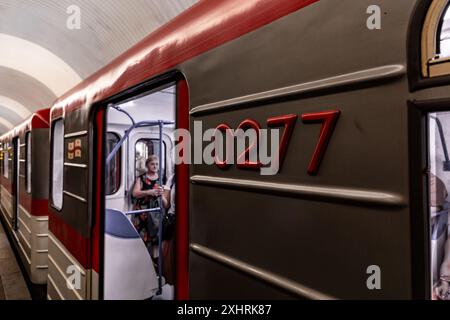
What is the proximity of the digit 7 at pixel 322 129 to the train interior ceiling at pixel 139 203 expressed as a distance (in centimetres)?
267

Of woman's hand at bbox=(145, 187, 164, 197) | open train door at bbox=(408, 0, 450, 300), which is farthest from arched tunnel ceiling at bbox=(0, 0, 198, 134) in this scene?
open train door at bbox=(408, 0, 450, 300)

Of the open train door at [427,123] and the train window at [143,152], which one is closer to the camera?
the open train door at [427,123]

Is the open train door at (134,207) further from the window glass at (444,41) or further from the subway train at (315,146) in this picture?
the window glass at (444,41)

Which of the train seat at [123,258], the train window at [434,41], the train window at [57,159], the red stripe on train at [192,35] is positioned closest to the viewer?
the train window at [434,41]

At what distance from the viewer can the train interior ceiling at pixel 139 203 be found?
11.0 feet

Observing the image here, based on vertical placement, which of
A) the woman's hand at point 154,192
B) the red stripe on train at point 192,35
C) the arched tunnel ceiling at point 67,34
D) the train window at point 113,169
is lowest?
the woman's hand at point 154,192

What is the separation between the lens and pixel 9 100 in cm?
1181

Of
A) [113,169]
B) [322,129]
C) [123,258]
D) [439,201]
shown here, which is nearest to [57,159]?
[113,169]

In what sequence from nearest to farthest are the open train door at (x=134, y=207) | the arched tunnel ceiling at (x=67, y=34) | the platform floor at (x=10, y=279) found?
1. the open train door at (x=134, y=207)
2. the arched tunnel ceiling at (x=67, y=34)
3. the platform floor at (x=10, y=279)

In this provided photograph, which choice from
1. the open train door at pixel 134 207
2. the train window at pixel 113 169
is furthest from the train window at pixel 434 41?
the train window at pixel 113 169

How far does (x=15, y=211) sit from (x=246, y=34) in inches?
318

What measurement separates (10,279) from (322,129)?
694 cm

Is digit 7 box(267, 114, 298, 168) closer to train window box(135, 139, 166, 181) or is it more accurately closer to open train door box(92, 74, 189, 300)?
open train door box(92, 74, 189, 300)
